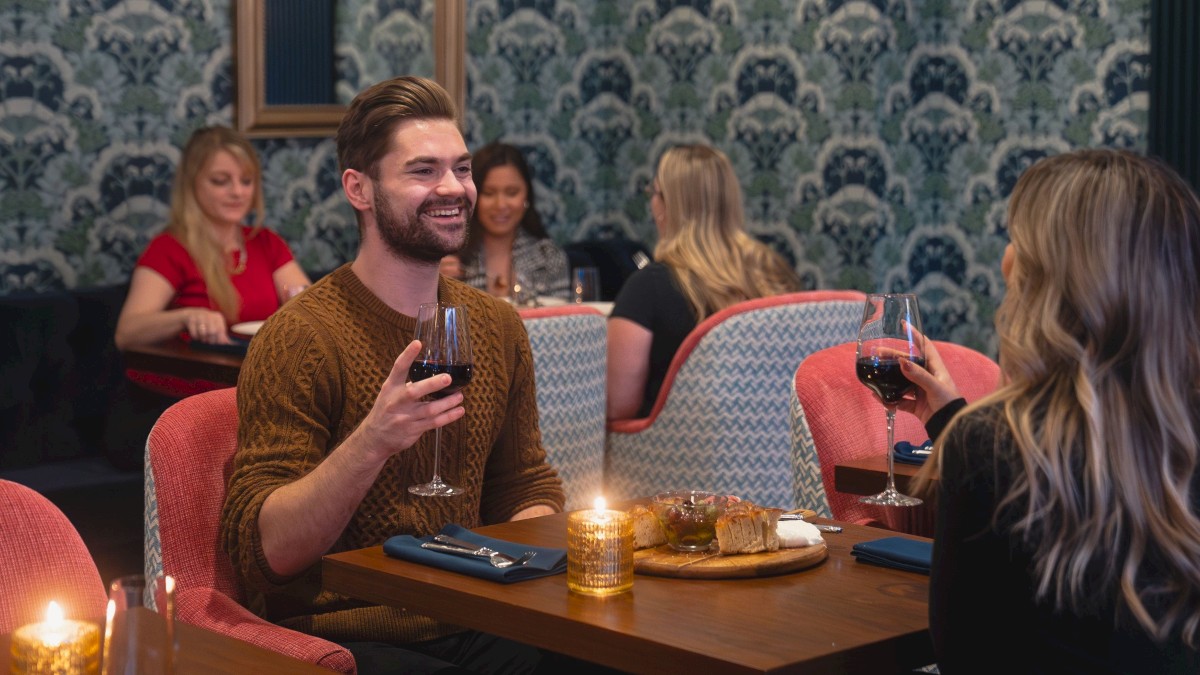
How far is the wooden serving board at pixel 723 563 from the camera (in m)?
1.80

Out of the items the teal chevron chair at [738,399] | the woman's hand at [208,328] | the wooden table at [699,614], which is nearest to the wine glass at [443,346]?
the wooden table at [699,614]

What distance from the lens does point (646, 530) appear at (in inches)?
75.5

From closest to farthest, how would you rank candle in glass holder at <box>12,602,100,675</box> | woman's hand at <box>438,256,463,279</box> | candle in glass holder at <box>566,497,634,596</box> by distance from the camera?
candle in glass holder at <box>12,602,100,675</box> → candle in glass holder at <box>566,497,634,596</box> → woman's hand at <box>438,256,463,279</box>

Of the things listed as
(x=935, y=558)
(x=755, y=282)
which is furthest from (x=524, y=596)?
(x=755, y=282)

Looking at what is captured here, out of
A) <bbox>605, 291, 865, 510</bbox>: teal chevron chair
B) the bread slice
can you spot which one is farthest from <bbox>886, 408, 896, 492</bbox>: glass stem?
<bbox>605, 291, 865, 510</bbox>: teal chevron chair

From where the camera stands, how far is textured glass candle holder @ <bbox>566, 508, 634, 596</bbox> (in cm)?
172

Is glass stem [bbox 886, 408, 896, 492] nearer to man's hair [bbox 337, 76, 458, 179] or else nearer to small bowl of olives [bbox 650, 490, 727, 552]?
small bowl of olives [bbox 650, 490, 727, 552]

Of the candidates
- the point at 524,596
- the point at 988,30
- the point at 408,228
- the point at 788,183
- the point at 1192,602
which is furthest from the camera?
the point at 788,183

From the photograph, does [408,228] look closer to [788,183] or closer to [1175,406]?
[1175,406]

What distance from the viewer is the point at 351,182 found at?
7.79 ft

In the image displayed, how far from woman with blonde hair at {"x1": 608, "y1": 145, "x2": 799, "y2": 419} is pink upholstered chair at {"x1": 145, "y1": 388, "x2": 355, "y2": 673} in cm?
219

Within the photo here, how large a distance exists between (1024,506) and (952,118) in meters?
4.56

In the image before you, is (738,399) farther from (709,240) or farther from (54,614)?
(54,614)

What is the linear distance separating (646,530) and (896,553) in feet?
1.04
